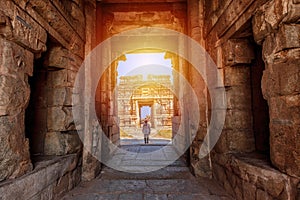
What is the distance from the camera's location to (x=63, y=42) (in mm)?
2705

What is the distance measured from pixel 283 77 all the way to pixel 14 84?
2.31m

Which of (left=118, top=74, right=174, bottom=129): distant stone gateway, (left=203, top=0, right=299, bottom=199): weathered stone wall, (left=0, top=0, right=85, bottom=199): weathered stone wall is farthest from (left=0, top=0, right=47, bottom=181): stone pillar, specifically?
(left=118, top=74, right=174, bottom=129): distant stone gateway

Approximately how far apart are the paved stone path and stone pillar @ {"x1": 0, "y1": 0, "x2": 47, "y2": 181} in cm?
100

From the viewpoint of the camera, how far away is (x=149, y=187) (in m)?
2.79

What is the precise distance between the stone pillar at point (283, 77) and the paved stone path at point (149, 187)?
1046 mm

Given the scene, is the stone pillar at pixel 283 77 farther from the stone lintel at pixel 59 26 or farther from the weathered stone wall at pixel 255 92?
the stone lintel at pixel 59 26

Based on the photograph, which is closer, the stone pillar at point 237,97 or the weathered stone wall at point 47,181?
the weathered stone wall at point 47,181

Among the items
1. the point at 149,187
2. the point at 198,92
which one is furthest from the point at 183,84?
the point at 149,187

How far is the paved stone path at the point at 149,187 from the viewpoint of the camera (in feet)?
8.07

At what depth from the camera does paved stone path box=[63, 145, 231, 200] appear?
2459 mm

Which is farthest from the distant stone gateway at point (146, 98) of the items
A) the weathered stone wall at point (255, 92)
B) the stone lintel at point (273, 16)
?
the stone lintel at point (273, 16)

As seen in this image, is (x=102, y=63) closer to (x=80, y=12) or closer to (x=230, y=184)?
(x=80, y=12)

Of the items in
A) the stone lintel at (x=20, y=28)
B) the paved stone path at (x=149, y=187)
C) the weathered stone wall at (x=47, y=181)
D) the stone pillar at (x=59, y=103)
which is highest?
the stone lintel at (x=20, y=28)

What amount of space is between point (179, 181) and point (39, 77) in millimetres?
2616
